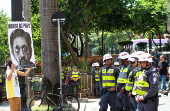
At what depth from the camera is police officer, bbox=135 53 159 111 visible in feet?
19.7

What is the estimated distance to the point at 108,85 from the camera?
328 inches

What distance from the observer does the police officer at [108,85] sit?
8.21 metres

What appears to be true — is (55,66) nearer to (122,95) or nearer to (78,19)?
(122,95)

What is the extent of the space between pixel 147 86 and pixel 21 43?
10.7 feet

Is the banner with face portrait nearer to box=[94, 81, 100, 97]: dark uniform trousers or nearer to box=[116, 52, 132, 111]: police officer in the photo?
box=[116, 52, 132, 111]: police officer

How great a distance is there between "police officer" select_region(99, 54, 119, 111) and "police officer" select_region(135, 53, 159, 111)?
191 cm

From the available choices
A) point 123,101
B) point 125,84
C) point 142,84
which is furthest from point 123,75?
point 142,84

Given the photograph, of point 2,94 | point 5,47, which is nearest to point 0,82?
point 2,94

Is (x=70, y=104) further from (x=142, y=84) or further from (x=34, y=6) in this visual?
(x=34, y=6)

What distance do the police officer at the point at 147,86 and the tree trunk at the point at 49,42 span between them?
15.5 ft

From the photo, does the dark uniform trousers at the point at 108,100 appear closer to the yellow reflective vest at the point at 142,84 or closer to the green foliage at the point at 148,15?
the yellow reflective vest at the point at 142,84

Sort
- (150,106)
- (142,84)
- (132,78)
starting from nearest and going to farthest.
Result: (150,106) → (142,84) → (132,78)

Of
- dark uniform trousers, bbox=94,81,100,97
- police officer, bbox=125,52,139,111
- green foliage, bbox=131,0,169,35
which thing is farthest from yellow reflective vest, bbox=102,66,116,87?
green foliage, bbox=131,0,169,35

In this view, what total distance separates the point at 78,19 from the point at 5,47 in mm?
15419
